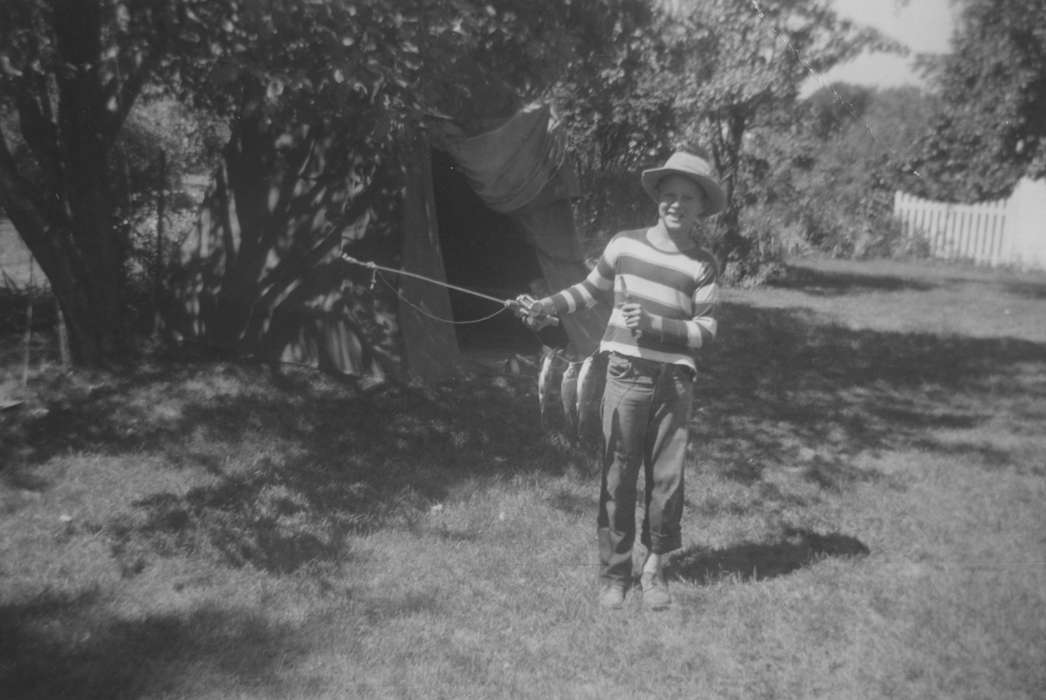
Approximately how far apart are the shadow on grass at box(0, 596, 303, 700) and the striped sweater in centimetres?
178

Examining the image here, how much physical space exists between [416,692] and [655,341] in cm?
161

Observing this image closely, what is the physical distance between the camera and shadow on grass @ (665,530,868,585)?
4.80 meters

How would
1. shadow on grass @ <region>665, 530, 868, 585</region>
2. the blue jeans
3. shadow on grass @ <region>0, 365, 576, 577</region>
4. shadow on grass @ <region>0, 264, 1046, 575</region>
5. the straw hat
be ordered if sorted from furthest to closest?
shadow on grass @ <region>0, 264, 1046, 575</region>
shadow on grass @ <region>0, 365, 576, 577</region>
shadow on grass @ <region>665, 530, 868, 585</region>
the blue jeans
the straw hat

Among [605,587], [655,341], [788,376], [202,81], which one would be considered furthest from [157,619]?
[788,376]

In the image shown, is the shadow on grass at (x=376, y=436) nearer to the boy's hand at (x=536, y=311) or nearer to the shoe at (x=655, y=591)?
the shoe at (x=655, y=591)

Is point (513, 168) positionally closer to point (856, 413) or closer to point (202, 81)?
point (202, 81)

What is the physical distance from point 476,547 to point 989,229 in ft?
65.5

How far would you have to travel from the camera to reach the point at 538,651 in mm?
4027

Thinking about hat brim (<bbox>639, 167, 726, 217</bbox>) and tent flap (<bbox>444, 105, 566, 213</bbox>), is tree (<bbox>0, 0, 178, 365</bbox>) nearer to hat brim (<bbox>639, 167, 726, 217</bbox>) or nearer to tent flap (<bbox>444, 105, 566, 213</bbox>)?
tent flap (<bbox>444, 105, 566, 213</bbox>)

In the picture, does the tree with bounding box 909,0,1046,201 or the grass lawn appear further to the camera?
the tree with bounding box 909,0,1046,201

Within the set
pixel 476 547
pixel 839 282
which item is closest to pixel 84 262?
pixel 476 547

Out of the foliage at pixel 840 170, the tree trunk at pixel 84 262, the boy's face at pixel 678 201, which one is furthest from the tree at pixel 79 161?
the foliage at pixel 840 170

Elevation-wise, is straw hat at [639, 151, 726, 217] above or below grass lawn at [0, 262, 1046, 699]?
above

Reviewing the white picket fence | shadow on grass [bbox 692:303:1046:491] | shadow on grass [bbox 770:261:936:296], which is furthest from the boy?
the white picket fence
